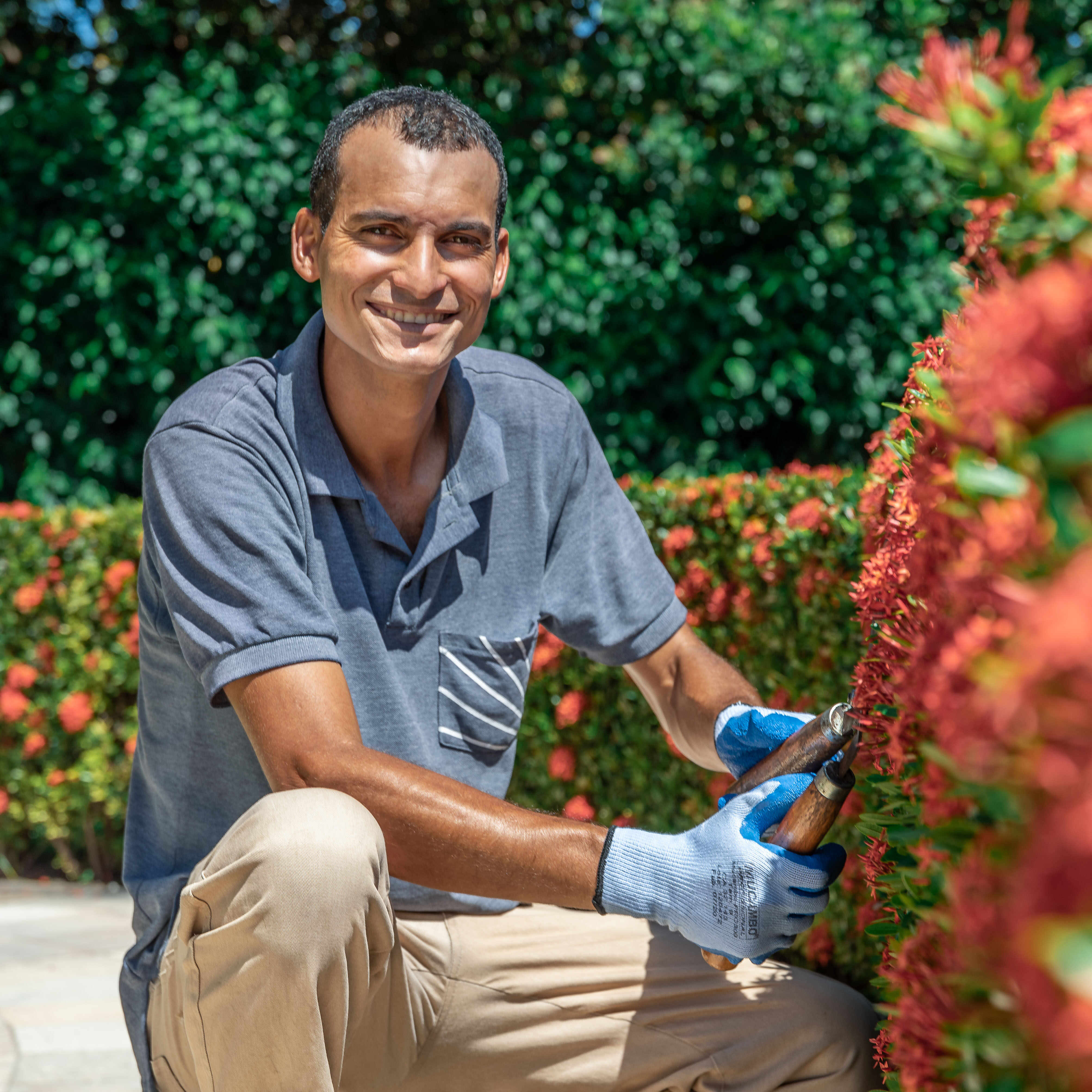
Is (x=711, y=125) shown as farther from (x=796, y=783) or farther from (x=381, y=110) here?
(x=796, y=783)

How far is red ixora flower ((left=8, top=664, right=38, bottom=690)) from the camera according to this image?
15.3 feet

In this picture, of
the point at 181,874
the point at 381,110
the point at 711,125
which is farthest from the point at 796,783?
the point at 711,125

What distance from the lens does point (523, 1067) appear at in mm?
1992

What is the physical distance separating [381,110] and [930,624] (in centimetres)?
154

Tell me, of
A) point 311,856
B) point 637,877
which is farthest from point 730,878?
point 311,856

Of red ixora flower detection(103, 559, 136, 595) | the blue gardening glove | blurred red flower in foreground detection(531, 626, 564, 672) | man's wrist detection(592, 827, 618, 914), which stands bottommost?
red ixora flower detection(103, 559, 136, 595)

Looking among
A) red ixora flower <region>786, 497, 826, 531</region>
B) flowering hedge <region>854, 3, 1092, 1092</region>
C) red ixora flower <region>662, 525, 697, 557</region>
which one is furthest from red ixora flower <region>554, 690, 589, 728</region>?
flowering hedge <region>854, 3, 1092, 1092</region>

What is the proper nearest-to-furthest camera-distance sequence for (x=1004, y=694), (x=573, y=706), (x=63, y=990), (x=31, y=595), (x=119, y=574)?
(x=1004, y=694) < (x=63, y=990) < (x=573, y=706) < (x=119, y=574) < (x=31, y=595)

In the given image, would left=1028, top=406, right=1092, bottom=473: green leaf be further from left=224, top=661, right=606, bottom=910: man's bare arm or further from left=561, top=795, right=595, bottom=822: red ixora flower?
left=561, top=795, right=595, bottom=822: red ixora flower

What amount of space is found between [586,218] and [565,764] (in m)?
2.84

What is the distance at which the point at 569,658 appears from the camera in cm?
360

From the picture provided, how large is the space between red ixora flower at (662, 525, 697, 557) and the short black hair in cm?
132

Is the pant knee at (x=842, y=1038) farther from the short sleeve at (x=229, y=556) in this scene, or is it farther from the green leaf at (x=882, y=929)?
the short sleeve at (x=229, y=556)

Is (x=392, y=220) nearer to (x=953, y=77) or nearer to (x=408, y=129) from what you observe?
(x=408, y=129)
